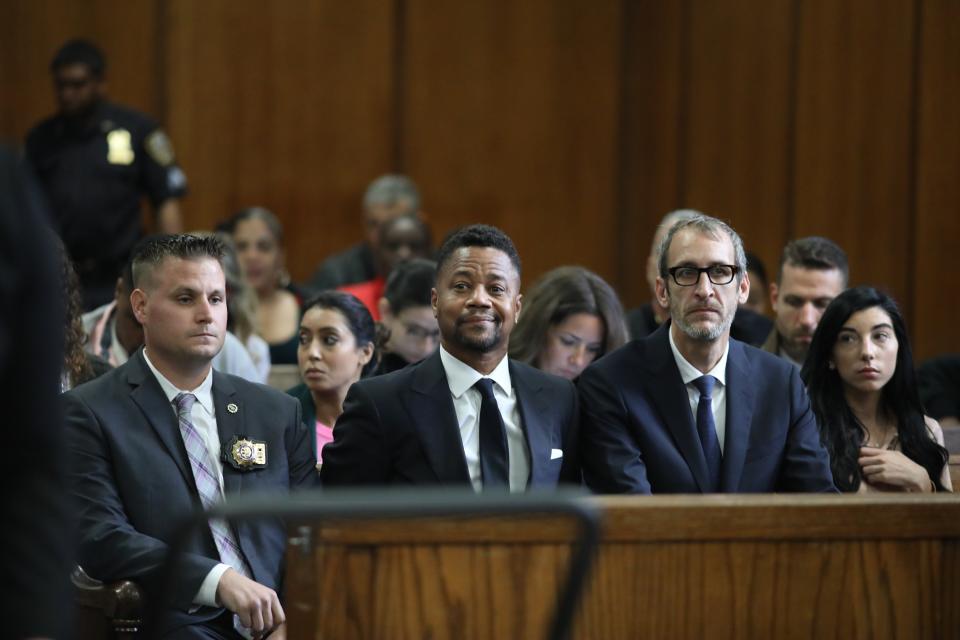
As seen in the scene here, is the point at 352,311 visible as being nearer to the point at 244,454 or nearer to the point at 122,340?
the point at 122,340

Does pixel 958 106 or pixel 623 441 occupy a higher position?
pixel 958 106

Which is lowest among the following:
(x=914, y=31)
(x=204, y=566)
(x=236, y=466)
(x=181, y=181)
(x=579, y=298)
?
(x=204, y=566)

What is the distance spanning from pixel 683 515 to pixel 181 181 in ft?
15.3

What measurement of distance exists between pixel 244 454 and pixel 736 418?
3.83ft

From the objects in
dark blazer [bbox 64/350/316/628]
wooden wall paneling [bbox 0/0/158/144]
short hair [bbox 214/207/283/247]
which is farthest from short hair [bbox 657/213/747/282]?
wooden wall paneling [bbox 0/0/158/144]

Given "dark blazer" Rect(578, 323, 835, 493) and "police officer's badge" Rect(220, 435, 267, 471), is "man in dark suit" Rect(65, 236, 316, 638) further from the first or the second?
"dark blazer" Rect(578, 323, 835, 493)

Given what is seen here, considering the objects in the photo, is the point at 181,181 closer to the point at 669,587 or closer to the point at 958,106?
the point at 958,106

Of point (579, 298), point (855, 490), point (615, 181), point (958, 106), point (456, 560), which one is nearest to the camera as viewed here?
point (456, 560)

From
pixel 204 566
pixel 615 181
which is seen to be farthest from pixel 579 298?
pixel 615 181

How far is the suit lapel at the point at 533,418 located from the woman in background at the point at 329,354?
3.25ft

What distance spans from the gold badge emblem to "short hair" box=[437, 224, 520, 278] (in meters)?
3.49

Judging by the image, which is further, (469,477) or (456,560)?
(469,477)

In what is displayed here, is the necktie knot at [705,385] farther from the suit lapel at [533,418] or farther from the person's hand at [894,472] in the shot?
the person's hand at [894,472]

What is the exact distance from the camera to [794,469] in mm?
3311
